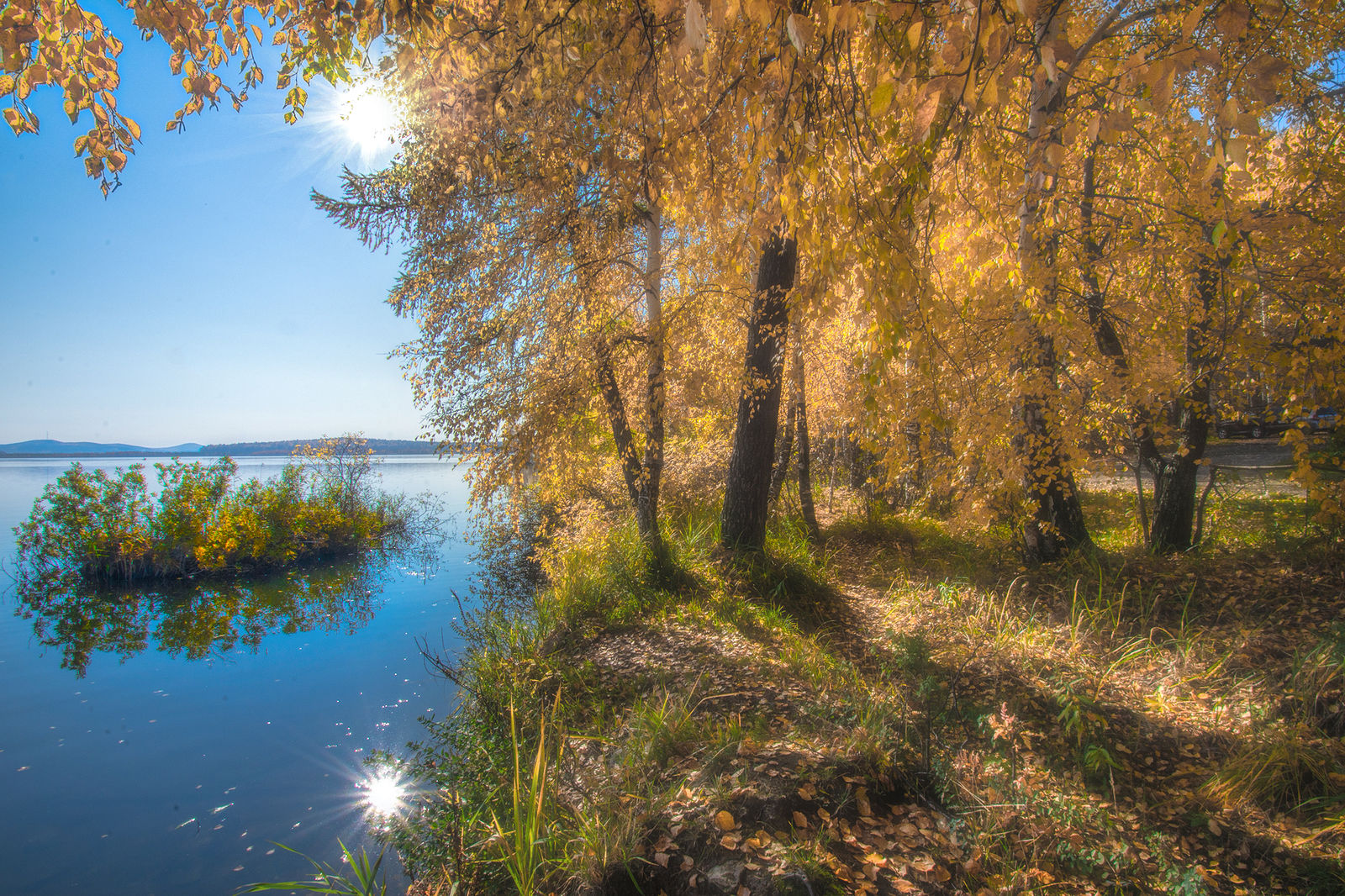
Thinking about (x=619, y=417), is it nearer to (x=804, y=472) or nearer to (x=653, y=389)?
(x=653, y=389)

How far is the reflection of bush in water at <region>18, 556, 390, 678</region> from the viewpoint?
8.51m

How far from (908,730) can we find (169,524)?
549 inches

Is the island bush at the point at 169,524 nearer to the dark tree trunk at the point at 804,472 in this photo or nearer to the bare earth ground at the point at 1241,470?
the dark tree trunk at the point at 804,472

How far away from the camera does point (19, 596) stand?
10461mm

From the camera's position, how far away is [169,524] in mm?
10914

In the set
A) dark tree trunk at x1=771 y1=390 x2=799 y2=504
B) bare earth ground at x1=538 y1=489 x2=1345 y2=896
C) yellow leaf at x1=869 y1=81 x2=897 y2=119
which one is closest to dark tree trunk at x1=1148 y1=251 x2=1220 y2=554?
bare earth ground at x1=538 y1=489 x2=1345 y2=896

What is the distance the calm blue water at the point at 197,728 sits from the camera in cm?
418

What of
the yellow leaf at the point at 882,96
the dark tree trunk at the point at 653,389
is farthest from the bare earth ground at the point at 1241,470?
the yellow leaf at the point at 882,96

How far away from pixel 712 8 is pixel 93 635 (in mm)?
12679

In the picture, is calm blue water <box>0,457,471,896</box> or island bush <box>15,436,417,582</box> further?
island bush <box>15,436,417,582</box>

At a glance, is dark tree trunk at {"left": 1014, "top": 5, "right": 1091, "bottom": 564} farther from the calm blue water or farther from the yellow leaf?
the calm blue water

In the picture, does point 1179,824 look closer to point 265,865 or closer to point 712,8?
point 712,8

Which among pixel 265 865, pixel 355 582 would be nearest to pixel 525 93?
pixel 265 865

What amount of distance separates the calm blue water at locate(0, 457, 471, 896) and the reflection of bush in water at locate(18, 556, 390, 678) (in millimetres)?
44
